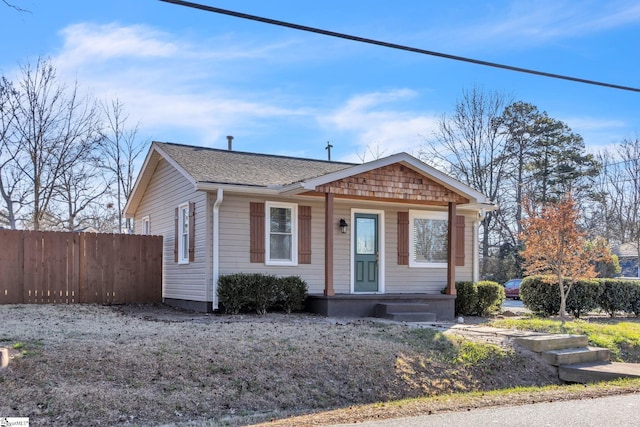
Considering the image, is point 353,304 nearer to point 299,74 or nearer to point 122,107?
point 299,74

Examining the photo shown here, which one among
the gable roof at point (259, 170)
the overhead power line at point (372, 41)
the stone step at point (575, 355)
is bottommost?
the stone step at point (575, 355)

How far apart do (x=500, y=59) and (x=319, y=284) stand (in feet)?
23.2

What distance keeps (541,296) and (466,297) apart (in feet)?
6.94

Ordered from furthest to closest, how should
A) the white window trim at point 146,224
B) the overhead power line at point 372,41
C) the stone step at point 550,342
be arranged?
the white window trim at point 146,224
the stone step at point 550,342
the overhead power line at point 372,41

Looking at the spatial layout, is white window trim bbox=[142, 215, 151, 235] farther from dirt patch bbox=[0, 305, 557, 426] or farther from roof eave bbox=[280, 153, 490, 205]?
dirt patch bbox=[0, 305, 557, 426]

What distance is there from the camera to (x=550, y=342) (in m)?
9.26

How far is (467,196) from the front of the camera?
1416 cm

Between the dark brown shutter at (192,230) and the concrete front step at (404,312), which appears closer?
the concrete front step at (404,312)

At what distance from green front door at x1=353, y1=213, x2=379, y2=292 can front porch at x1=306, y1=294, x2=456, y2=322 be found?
3.98 feet

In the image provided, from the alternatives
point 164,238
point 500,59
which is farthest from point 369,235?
point 500,59

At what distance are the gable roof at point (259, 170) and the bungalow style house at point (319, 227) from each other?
1.2 inches

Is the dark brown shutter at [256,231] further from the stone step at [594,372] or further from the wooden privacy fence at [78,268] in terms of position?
the stone step at [594,372]

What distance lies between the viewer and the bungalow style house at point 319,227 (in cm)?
1304

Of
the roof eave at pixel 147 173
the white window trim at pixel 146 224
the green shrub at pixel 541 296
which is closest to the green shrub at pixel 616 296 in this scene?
the green shrub at pixel 541 296
